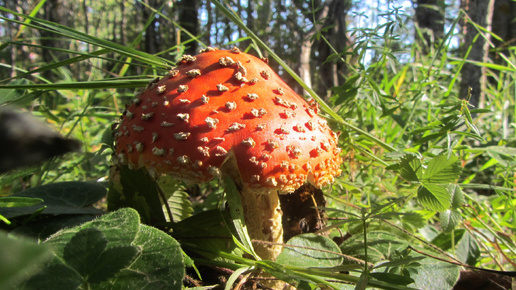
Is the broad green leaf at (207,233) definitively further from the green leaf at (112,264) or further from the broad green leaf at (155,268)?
the green leaf at (112,264)

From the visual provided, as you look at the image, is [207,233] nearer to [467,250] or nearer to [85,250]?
[85,250]

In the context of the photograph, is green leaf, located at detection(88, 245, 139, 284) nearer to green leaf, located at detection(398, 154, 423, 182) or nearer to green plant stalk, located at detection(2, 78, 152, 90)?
green plant stalk, located at detection(2, 78, 152, 90)

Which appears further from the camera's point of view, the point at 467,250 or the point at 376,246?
the point at 467,250

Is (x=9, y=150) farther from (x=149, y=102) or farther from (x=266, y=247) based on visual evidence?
(x=266, y=247)

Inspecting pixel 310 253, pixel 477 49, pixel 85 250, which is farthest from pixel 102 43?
pixel 477 49

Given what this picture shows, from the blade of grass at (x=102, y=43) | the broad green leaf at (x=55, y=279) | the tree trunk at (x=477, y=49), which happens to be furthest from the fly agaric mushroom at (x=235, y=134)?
the tree trunk at (x=477, y=49)

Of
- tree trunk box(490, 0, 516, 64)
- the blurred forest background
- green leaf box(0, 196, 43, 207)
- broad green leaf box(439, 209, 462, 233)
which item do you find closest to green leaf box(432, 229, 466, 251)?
the blurred forest background
